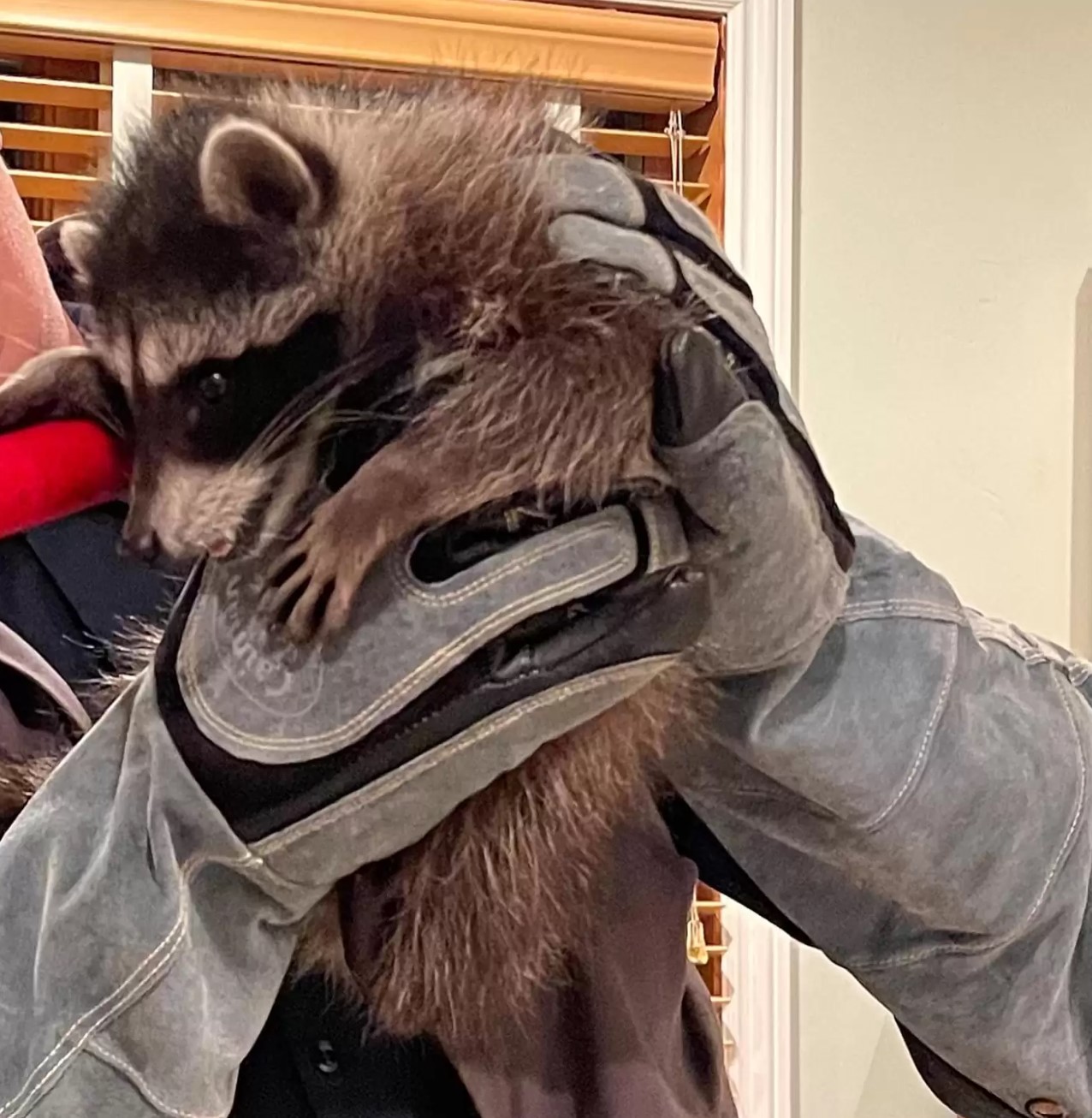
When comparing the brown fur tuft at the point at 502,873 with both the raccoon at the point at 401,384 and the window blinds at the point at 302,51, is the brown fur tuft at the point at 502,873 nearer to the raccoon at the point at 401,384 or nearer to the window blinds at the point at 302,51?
the raccoon at the point at 401,384

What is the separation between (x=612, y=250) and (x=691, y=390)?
0.06m

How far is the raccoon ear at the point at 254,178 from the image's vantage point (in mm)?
516

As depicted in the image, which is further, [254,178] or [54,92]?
[54,92]

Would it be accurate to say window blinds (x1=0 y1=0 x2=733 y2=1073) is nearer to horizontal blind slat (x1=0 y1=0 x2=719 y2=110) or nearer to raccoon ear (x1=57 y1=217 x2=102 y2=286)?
horizontal blind slat (x1=0 y1=0 x2=719 y2=110)

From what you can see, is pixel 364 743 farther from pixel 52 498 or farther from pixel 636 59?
pixel 636 59

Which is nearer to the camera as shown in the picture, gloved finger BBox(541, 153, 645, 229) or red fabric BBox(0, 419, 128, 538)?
gloved finger BBox(541, 153, 645, 229)

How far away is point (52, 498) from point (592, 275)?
0.28 metres

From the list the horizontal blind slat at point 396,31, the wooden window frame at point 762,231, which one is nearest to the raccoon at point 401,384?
the horizontal blind slat at point 396,31

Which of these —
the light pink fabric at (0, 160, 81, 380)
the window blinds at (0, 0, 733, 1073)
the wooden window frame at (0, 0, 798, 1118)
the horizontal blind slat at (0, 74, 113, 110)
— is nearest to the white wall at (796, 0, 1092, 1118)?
the wooden window frame at (0, 0, 798, 1118)

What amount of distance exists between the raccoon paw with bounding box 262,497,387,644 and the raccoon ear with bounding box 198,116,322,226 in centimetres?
12

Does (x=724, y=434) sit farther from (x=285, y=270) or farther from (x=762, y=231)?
(x=762, y=231)

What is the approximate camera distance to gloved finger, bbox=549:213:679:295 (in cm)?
51

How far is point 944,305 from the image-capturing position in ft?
5.55

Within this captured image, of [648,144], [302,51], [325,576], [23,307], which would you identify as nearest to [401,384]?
[325,576]
